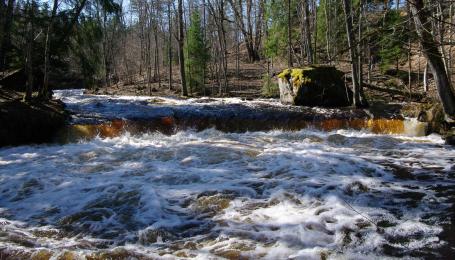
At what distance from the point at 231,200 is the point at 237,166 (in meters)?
2.19

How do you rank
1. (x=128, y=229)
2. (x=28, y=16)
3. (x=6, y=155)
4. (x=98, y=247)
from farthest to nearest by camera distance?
1. (x=28, y=16)
2. (x=6, y=155)
3. (x=128, y=229)
4. (x=98, y=247)

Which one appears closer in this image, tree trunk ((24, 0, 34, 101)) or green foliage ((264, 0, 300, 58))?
tree trunk ((24, 0, 34, 101))

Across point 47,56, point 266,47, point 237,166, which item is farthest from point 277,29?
point 237,166

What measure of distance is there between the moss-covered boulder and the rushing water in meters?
6.11

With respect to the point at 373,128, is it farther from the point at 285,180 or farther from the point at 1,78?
the point at 1,78

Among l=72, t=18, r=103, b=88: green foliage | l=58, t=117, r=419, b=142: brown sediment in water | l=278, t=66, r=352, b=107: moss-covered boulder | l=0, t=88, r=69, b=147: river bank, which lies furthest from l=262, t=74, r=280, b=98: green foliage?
l=0, t=88, r=69, b=147: river bank

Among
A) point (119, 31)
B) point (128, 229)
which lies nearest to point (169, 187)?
point (128, 229)

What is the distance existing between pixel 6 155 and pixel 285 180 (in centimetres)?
719

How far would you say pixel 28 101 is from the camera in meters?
13.5

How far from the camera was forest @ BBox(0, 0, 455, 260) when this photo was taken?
4762 millimetres

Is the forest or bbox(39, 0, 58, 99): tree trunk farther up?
bbox(39, 0, 58, 99): tree trunk

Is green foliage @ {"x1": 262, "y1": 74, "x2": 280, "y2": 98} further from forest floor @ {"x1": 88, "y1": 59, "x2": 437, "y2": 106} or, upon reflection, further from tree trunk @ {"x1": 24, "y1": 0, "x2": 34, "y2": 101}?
tree trunk @ {"x1": 24, "y1": 0, "x2": 34, "y2": 101}

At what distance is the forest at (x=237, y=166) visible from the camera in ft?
15.6

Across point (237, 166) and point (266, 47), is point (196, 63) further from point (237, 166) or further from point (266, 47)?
point (237, 166)
